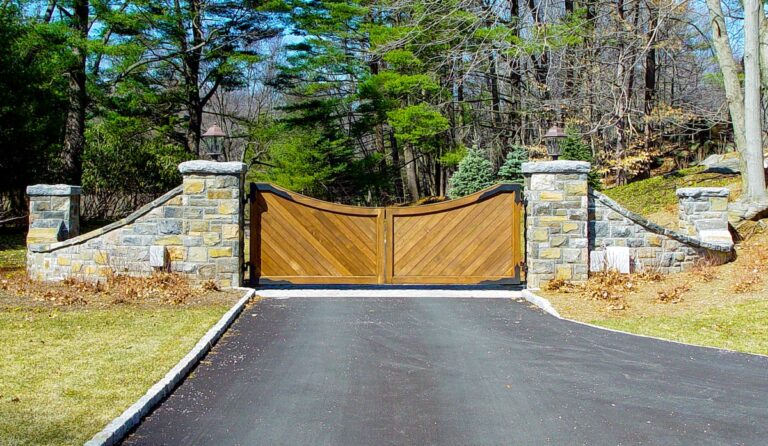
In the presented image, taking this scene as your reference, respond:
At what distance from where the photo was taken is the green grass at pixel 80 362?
15.6 feet

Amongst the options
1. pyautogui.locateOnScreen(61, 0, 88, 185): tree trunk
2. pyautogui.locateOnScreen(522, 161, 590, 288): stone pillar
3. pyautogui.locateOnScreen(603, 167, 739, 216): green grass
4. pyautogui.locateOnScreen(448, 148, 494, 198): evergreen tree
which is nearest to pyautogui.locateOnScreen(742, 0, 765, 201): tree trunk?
pyautogui.locateOnScreen(603, 167, 739, 216): green grass

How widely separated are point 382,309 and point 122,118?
17.4 m

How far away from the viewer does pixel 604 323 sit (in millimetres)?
8836

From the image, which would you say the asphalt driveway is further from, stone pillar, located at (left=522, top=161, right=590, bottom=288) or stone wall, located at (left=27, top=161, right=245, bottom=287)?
stone wall, located at (left=27, top=161, right=245, bottom=287)

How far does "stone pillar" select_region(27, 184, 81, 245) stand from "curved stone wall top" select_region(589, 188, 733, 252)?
8316mm

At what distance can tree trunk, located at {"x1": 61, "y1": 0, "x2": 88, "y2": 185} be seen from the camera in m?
22.2

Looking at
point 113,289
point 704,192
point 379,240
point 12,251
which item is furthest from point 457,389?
point 12,251

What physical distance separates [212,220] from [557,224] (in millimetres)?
5238

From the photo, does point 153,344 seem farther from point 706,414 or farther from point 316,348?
point 706,414

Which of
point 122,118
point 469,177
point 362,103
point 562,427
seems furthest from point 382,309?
point 362,103

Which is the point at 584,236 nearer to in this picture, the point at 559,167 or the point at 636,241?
the point at 636,241

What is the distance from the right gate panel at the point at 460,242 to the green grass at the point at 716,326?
2.73 m

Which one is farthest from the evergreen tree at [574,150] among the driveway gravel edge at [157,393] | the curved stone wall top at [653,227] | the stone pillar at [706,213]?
the driveway gravel edge at [157,393]

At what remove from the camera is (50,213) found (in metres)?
11.7
